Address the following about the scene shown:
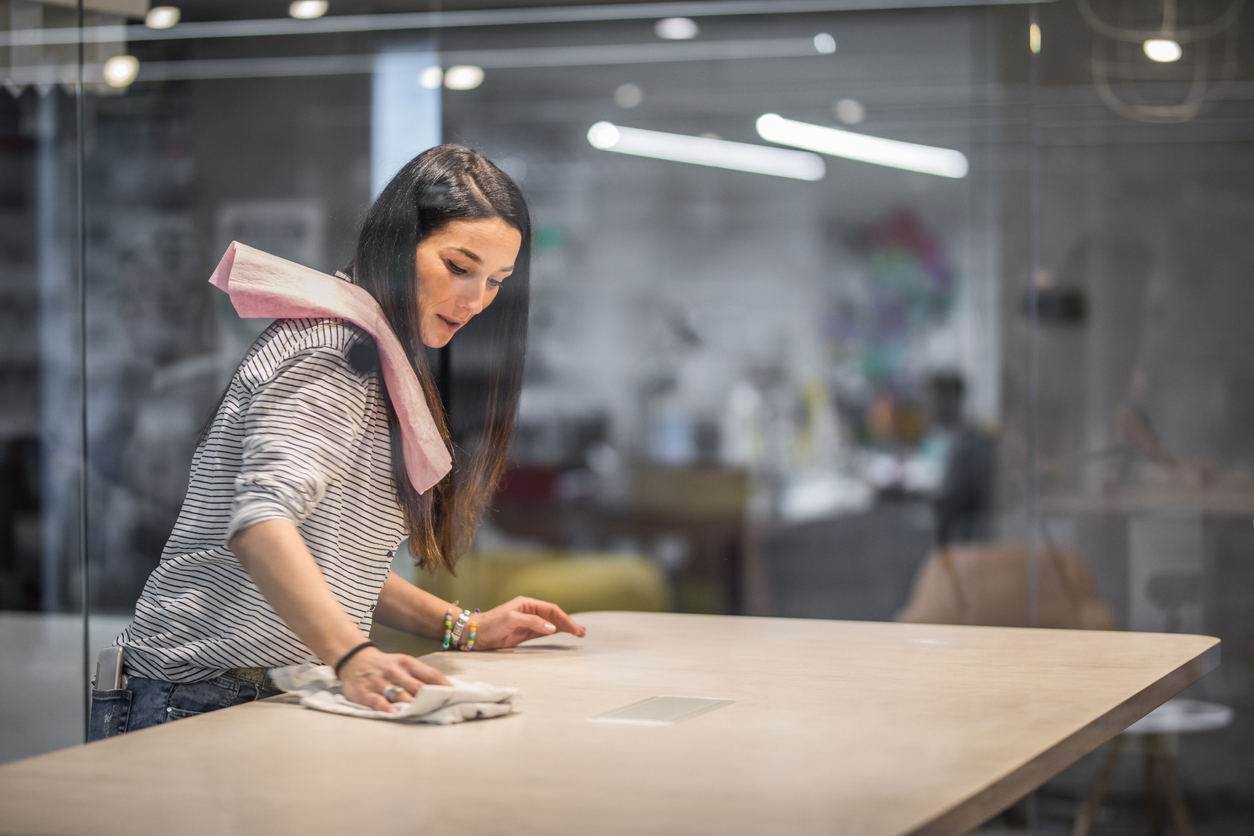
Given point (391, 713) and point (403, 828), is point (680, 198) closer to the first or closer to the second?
point (391, 713)

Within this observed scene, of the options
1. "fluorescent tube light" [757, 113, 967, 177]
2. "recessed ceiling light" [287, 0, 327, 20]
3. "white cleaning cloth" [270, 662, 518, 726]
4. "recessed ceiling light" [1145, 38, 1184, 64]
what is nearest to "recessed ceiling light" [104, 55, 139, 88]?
"recessed ceiling light" [287, 0, 327, 20]

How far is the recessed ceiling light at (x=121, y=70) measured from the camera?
2754 mm

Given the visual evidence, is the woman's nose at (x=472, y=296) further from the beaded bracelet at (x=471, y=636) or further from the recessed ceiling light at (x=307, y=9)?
the recessed ceiling light at (x=307, y=9)

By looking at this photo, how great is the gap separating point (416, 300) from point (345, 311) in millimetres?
125

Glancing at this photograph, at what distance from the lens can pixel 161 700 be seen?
123cm

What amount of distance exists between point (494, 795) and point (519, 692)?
34 cm

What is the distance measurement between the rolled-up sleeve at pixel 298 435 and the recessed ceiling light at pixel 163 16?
6.66ft

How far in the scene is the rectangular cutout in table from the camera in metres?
1.04

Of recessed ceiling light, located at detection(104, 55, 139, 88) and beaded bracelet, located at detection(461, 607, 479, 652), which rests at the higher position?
recessed ceiling light, located at detection(104, 55, 139, 88)

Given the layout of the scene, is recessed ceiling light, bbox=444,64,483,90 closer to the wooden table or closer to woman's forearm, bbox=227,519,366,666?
the wooden table

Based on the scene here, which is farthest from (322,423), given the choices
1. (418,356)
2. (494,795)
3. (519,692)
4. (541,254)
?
(541,254)

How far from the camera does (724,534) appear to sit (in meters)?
3.63

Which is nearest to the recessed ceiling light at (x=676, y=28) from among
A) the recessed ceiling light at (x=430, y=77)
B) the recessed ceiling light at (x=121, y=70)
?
the recessed ceiling light at (x=430, y=77)

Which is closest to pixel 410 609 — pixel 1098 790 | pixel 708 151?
pixel 1098 790
